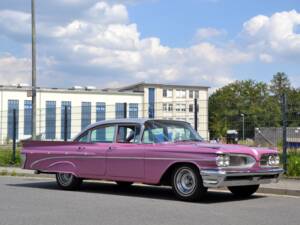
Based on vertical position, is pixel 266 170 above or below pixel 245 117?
below

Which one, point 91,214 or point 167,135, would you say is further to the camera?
point 167,135

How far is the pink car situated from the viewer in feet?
36.4

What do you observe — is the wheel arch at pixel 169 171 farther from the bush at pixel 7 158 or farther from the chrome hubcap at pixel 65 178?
the bush at pixel 7 158

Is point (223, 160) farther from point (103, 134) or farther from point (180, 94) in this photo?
point (180, 94)

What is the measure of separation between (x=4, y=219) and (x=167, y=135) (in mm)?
4522

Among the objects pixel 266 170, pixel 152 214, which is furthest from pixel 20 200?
pixel 266 170

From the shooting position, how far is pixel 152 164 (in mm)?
11852

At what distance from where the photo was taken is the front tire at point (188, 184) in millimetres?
11172

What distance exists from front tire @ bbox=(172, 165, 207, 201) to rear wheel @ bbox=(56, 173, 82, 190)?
10.1ft

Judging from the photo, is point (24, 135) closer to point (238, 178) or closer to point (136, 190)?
point (136, 190)

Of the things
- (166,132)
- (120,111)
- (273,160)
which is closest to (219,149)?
(273,160)

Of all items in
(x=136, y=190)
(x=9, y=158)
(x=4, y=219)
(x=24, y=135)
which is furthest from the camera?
(x=24, y=135)

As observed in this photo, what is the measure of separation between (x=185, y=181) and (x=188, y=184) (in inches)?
3.4

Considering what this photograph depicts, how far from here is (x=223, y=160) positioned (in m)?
10.9
